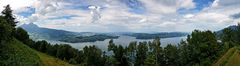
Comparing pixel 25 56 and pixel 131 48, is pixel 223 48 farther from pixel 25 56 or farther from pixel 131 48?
pixel 25 56

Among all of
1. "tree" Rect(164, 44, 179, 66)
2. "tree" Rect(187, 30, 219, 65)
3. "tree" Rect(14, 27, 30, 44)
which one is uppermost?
"tree" Rect(14, 27, 30, 44)

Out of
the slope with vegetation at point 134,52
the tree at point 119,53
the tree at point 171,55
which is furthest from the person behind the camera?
the tree at point 119,53

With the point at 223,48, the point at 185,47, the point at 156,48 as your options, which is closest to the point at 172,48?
the point at 156,48

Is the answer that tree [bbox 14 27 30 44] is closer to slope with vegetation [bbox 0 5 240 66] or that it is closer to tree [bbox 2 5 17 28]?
slope with vegetation [bbox 0 5 240 66]

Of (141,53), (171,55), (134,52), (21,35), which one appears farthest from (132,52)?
(21,35)

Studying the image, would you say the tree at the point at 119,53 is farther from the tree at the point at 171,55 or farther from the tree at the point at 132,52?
the tree at the point at 171,55

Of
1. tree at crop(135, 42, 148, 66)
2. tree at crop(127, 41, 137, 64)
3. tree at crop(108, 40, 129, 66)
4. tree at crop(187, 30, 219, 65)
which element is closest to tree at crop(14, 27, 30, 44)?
tree at crop(108, 40, 129, 66)

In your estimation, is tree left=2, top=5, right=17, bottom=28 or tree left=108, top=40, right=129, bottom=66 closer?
tree left=2, top=5, right=17, bottom=28

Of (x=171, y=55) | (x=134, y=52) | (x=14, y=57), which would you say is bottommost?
(x=171, y=55)

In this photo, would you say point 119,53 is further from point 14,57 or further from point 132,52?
point 14,57

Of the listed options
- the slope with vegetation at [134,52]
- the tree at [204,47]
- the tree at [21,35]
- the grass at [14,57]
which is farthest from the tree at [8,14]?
the tree at [204,47]

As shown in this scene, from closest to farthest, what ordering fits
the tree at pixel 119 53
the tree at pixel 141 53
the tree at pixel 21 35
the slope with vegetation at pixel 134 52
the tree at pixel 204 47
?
the slope with vegetation at pixel 134 52
the tree at pixel 204 47
the tree at pixel 119 53
the tree at pixel 141 53
the tree at pixel 21 35
